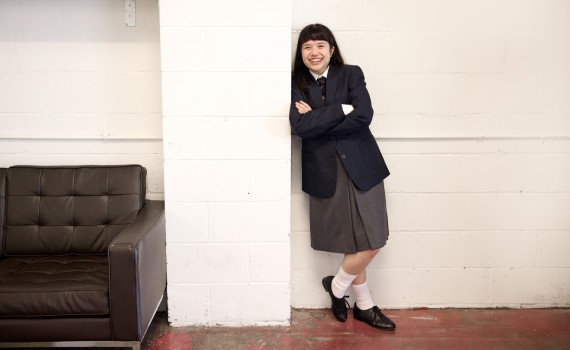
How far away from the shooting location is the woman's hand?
7.92 ft

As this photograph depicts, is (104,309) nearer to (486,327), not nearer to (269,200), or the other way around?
(269,200)

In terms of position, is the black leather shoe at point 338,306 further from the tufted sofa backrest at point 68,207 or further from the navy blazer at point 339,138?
the tufted sofa backrest at point 68,207

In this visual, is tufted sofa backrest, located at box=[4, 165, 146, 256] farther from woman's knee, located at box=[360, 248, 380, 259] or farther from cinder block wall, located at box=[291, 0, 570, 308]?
woman's knee, located at box=[360, 248, 380, 259]

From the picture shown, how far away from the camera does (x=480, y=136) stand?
2.73m

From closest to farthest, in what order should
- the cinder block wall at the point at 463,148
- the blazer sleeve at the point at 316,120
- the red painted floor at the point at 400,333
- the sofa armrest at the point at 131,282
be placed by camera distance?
the sofa armrest at the point at 131,282 < the blazer sleeve at the point at 316,120 < the red painted floor at the point at 400,333 < the cinder block wall at the point at 463,148

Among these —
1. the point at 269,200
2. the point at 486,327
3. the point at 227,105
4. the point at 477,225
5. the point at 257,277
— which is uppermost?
the point at 227,105

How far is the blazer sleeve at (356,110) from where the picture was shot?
2359 millimetres

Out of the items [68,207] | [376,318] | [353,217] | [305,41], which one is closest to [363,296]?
[376,318]

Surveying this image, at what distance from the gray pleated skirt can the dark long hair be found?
19.1 inches

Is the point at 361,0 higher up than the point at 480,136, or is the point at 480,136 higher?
the point at 361,0

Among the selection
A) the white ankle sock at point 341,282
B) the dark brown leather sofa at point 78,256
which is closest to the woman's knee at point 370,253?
the white ankle sock at point 341,282

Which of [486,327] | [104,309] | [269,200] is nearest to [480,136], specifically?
[486,327]

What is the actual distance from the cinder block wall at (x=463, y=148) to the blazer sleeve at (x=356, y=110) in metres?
0.25

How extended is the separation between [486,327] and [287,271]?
44.8 inches
